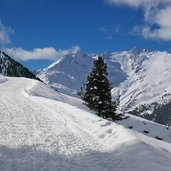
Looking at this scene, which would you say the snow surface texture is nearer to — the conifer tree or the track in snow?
the track in snow

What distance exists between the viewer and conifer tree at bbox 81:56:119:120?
A: 49406 mm

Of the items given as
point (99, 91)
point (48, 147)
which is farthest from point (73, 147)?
point (99, 91)

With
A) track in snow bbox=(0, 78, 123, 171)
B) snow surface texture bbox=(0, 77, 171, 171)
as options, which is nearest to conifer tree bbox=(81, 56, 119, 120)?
snow surface texture bbox=(0, 77, 171, 171)

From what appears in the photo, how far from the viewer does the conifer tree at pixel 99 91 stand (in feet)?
162

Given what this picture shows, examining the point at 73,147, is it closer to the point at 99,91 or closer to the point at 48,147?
the point at 48,147

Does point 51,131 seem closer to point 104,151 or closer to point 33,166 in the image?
point 104,151

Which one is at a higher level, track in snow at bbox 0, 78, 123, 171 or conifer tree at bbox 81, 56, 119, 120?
conifer tree at bbox 81, 56, 119, 120

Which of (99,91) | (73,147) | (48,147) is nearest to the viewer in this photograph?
(48,147)

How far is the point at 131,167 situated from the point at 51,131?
846 centimetres

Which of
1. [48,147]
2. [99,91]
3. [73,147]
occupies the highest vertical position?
[99,91]

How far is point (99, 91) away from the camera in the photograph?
163 ft

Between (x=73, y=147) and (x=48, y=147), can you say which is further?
(x=73, y=147)

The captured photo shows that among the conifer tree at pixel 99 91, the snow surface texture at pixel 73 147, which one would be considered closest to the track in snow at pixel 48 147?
the snow surface texture at pixel 73 147

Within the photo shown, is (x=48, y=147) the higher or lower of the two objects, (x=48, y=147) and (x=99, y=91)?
the lower
